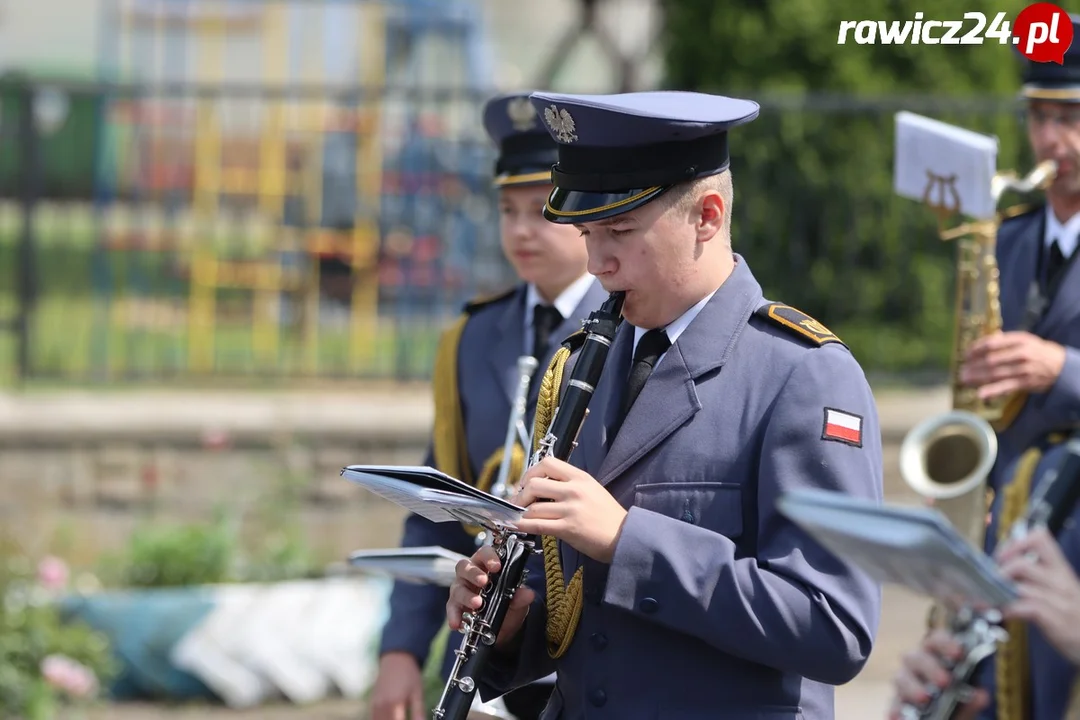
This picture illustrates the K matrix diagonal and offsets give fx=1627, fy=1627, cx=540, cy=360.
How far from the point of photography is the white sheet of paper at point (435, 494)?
2480mm

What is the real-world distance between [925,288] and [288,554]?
3.60 metres

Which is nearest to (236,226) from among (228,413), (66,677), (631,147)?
(228,413)

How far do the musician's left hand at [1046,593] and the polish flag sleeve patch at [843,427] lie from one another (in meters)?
0.52

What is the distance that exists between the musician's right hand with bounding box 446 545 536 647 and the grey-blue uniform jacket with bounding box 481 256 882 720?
99 millimetres

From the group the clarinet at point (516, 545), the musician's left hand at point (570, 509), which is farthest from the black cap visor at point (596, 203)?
the musician's left hand at point (570, 509)

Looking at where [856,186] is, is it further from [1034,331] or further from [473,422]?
[473,422]

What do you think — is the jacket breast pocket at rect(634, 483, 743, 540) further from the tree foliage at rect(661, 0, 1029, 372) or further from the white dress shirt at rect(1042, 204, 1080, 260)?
the tree foliage at rect(661, 0, 1029, 372)

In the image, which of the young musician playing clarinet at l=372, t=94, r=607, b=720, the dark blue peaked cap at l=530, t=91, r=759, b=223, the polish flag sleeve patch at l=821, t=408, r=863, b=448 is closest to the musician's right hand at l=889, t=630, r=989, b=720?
the polish flag sleeve patch at l=821, t=408, r=863, b=448

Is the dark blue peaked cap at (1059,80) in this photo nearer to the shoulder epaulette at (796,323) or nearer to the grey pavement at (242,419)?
the shoulder epaulette at (796,323)

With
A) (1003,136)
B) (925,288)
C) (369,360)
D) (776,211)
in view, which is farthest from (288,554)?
(1003,136)

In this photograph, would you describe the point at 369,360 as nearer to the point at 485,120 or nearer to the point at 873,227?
the point at 873,227

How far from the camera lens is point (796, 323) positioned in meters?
2.67

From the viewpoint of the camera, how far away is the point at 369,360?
8.23 meters

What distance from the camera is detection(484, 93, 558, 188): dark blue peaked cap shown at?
146 inches
